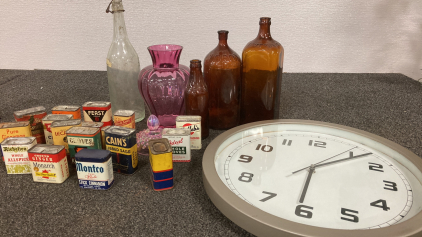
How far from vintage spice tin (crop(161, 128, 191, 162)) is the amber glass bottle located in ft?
0.37

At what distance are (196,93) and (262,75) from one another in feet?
0.66

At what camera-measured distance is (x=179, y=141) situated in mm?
771

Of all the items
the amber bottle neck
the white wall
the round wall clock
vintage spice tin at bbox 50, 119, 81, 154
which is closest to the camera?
the round wall clock

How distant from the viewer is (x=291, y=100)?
1.22 meters

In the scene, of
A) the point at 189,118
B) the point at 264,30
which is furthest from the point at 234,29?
the point at 189,118

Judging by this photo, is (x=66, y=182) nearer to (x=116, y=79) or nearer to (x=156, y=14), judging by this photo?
(x=116, y=79)

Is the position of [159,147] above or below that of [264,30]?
below

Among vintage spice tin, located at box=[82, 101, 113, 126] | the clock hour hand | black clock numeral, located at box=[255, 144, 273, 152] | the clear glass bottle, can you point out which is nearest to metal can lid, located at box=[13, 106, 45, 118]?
vintage spice tin, located at box=[82, 101, 113, 126]

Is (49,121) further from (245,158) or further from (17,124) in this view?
(245,158)

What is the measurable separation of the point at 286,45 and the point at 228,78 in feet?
3.46

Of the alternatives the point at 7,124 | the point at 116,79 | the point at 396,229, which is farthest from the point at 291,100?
the point at 7,124

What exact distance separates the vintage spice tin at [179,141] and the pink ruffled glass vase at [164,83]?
16 cm

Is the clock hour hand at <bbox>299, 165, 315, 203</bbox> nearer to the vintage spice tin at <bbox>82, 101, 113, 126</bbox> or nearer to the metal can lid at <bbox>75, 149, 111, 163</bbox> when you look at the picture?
the metal can lid at <bbox>75, 149, 111, 163</bbox>

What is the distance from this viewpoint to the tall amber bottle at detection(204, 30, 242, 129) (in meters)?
0.90
